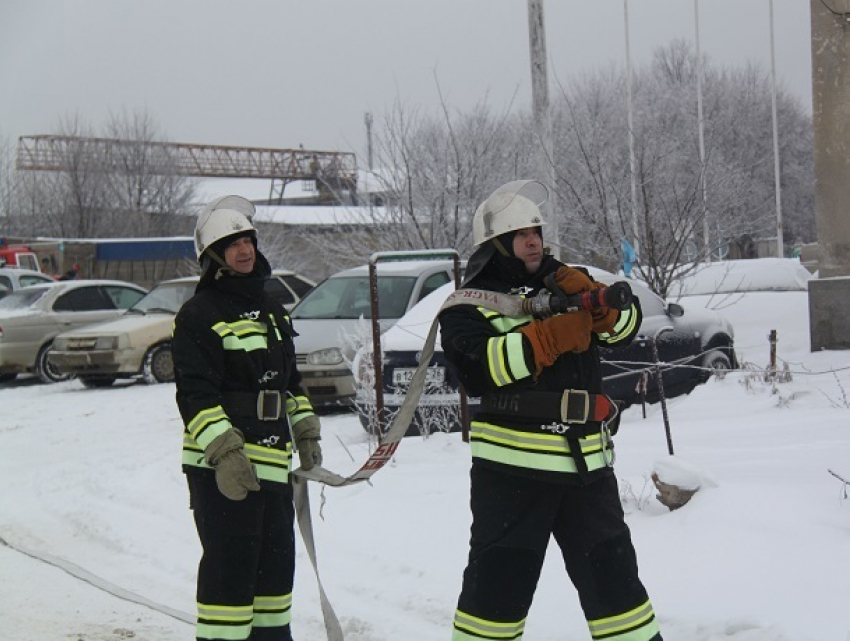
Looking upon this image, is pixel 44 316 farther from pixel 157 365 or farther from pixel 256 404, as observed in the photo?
pixel 256 404

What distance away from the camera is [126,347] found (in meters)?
15.9

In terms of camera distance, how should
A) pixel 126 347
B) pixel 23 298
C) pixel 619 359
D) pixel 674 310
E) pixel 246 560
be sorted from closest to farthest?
pixel 246 560, pixel 674 310, pixel 619 359, pixel 126 347, pixel 23 298

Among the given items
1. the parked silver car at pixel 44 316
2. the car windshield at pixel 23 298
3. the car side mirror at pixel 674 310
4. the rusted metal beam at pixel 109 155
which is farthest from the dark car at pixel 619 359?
the rusted metal beam at pixel 109 155

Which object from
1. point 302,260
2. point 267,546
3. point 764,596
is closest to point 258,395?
point 267,546

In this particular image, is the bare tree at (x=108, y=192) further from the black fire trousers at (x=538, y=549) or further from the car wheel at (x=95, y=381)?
the black fire trousers at (x=538, y=549)

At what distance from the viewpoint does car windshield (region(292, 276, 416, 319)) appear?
1225 centimetres

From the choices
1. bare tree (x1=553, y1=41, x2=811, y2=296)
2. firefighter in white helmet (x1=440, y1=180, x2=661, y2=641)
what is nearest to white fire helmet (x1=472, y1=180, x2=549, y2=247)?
firefighter in white helmet (x1=440, y1=180, x2=661, y2=641)

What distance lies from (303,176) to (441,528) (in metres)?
46.6

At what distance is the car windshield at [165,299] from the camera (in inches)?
666

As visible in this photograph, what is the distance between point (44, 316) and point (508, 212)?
14.7 m

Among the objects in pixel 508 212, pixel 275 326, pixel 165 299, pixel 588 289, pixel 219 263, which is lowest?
pixel 165 299

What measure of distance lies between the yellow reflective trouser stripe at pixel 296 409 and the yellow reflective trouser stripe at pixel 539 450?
0.98m

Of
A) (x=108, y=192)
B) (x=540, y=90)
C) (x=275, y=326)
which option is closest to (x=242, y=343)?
(x=275, y=326)

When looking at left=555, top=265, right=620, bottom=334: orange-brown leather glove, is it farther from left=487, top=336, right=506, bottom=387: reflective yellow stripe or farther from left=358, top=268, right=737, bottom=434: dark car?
left=358, top=268, right=737, bottom=434: dark car
